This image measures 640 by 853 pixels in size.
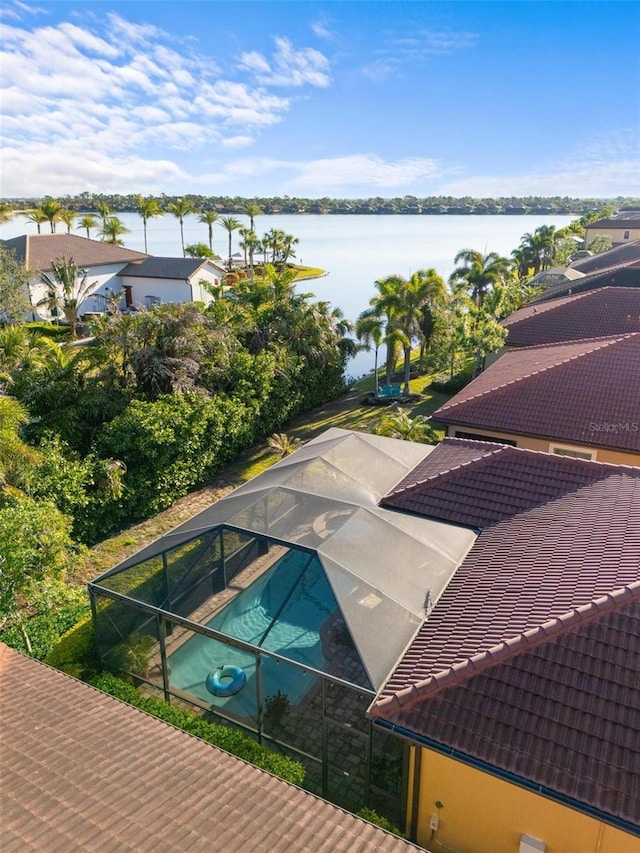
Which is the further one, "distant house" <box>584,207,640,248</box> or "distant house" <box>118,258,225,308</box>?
"distant house" <box>584,207,640,248</box>

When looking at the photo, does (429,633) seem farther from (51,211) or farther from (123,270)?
(51,211)

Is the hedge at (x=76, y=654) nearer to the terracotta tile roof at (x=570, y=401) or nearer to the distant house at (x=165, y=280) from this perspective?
the terracotta tile roof at (x=570, y=401)

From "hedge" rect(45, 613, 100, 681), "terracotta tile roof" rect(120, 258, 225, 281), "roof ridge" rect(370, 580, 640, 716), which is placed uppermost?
"terracotta tile roof" rect(120, 258, 225, 281)

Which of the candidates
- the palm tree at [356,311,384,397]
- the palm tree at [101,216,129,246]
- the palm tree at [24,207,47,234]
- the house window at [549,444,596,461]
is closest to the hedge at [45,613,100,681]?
the house window at [549,444,596,461]

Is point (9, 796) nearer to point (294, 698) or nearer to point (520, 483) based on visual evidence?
point (294, 698)

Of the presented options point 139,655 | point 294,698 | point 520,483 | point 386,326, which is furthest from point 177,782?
point 386,326

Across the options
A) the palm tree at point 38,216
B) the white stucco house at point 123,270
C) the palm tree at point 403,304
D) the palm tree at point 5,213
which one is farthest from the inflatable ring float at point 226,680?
the palm tree at point 38,216

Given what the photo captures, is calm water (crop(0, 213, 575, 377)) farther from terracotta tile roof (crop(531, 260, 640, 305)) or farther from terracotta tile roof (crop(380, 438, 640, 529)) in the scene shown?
terracotta tile roof (crop(380, 438, 640, 529))
